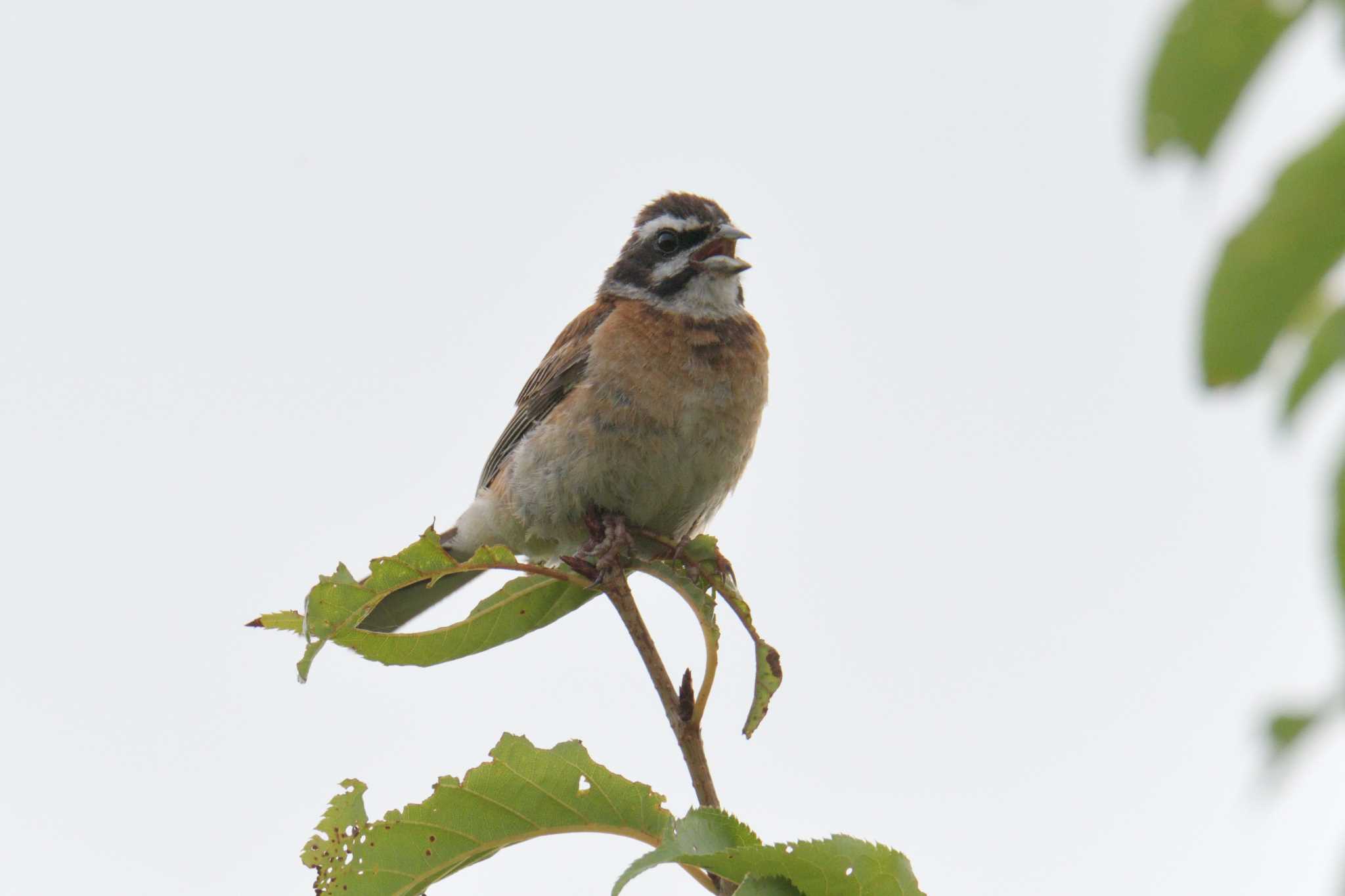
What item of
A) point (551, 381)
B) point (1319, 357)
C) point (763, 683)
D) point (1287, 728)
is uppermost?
point (551, 381)

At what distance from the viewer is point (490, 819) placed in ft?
11.0

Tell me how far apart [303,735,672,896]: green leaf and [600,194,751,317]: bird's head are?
3.81m

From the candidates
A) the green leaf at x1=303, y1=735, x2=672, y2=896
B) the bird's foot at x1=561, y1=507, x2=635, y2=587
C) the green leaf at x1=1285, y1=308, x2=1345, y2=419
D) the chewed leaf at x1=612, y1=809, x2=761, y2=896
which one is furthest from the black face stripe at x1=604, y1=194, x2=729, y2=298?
the green leaf at x1=1285, y1=308, x2=1345, y2=419

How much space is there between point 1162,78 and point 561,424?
5156 mm

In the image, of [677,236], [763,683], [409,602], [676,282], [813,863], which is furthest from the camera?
[677,236]

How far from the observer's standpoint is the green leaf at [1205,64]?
126 centimetres

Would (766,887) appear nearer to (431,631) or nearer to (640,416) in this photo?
(431,631)

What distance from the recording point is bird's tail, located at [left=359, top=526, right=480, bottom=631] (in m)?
5.22

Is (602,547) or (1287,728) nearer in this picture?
(1287,728)

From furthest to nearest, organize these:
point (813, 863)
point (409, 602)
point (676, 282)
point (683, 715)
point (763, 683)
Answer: point (676, 282)
point (409, 602)
point (763, 683)
point (683, 715)
point (813, 863)

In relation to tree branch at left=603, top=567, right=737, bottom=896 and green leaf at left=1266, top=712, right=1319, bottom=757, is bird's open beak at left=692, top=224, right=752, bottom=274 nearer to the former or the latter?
tree branch at left=603, top=567, right=737, bottom=896

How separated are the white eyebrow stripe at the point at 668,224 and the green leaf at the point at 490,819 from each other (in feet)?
13.8

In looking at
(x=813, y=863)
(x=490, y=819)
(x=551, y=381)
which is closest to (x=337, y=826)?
(x=490, y=819)

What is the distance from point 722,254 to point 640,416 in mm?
1242
